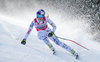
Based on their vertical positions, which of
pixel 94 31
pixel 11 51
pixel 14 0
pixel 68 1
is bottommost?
pixel 11 51

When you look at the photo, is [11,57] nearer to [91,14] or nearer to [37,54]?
[37,54]

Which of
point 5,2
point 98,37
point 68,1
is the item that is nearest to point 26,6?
point 5,2

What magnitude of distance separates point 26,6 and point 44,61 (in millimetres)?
17120

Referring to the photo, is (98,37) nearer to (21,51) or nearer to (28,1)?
(21,51)

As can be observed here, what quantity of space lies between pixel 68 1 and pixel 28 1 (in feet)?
25.1

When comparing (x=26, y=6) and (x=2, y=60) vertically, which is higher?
(x=26, y=6)

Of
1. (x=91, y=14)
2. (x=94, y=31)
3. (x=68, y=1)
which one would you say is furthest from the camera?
(x=68, y=1)

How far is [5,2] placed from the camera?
2188 centimetres

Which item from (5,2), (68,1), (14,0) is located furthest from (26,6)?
(68,1)

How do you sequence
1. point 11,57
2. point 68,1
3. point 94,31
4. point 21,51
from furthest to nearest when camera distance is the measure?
point 68,1 < point 94,31 < point 21,51 < point 11,57

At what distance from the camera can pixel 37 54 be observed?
4.14m

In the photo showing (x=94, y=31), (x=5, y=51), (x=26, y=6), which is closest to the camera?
(x=5, y=51)

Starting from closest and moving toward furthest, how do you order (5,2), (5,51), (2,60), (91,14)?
(2,60) → (5,51) → (91,14) → (5,2)

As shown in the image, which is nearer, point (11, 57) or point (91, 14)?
point (11, 57)
